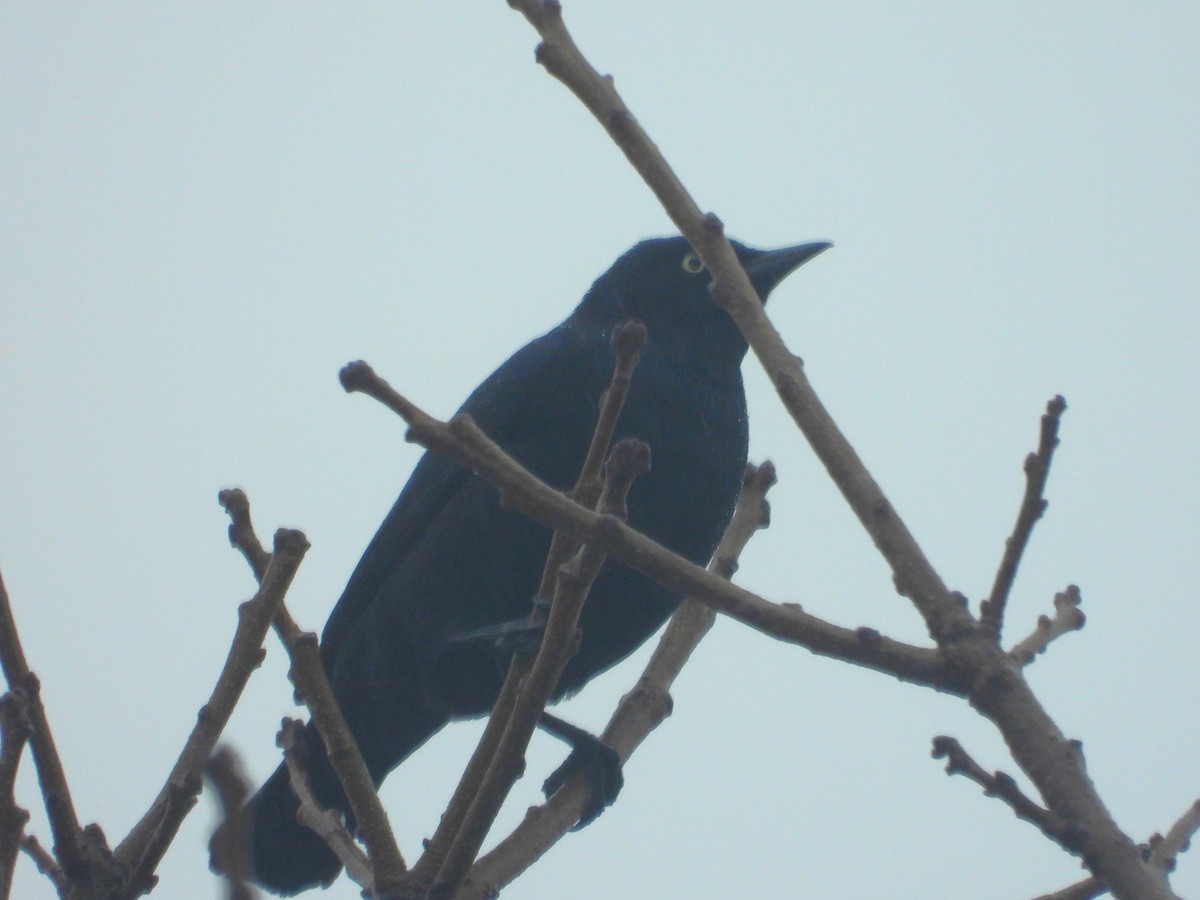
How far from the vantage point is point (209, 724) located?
231cm

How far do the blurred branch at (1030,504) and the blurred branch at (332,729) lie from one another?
4.10ft

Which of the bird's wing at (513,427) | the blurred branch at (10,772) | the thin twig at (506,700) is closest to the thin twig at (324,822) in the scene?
the thin twig at (506,700)

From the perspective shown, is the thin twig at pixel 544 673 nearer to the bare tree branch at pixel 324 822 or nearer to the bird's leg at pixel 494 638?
the bare tree branch at pixel 324 822

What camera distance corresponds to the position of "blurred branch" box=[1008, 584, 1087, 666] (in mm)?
2395

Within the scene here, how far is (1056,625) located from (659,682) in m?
1.59

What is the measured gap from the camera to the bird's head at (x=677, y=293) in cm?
522

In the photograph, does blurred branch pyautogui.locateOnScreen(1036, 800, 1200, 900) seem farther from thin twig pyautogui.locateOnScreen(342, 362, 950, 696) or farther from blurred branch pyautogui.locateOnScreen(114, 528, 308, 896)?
blurred branch pyautogui.locateOnScreen(114, 528, 308, 896)

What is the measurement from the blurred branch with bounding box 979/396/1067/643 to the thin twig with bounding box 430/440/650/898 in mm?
520

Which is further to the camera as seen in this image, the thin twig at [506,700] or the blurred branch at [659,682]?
the blurred branch at [659,682]

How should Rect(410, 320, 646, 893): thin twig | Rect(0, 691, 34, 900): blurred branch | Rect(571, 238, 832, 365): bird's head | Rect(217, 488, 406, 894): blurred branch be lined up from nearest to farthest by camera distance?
Rect(0, 691, 34, 900): blurred branch, Rect(410, 320, 646, 893): thin twig, Rect(217, 488, 406, 894): blurred branch, Rect(571, 238, 832, 365): bird's head

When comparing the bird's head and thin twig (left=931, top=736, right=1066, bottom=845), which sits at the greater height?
the bird's head

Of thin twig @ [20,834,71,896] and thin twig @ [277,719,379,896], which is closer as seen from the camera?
thin twig @ [20,834,71,896]

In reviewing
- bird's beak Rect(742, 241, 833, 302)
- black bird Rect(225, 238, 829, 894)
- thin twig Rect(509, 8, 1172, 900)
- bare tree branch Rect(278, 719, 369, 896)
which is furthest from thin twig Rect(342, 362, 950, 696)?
bird's beak Rect(742, 241, 833, 302)

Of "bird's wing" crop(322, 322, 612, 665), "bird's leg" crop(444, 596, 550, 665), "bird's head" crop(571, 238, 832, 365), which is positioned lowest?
"bird's leg" crop(444, 596, 550, 665)
